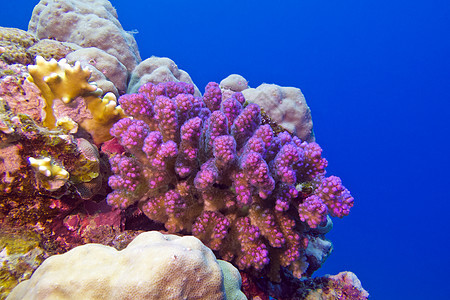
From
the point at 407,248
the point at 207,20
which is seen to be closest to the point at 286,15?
the point at 207,20

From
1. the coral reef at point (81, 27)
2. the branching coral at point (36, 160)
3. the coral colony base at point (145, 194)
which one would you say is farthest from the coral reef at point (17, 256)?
the coral reef at point (81, 27)

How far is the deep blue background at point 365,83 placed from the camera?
185ft

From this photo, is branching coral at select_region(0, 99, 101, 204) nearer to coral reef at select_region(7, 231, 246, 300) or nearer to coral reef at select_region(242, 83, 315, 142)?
coral reef at select_region(7, 231, 246, 300)

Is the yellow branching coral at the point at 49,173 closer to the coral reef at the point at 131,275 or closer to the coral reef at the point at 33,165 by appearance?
the coral reef at the point at 33,165

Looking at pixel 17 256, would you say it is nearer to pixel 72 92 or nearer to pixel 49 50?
pixel 72 92

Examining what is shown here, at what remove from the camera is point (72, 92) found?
8.39 feet

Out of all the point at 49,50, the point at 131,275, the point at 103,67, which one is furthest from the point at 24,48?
the point at 131,275

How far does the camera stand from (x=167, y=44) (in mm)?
122875

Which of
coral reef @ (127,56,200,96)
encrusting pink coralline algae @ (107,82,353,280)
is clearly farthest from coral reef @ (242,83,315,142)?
encrusting pink coralline algae @ (107,82,353,280)

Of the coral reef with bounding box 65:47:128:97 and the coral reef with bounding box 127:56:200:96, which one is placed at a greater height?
the coral reef with bounding box 127:56:200:96

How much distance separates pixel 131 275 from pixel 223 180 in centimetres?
117

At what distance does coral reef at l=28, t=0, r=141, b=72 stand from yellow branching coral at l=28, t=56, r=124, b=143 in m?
2.55

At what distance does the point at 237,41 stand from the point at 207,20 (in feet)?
70.1

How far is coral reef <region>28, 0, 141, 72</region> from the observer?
4836 mm
